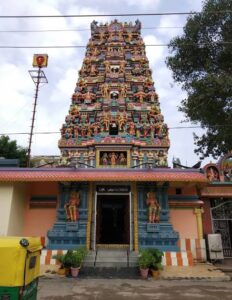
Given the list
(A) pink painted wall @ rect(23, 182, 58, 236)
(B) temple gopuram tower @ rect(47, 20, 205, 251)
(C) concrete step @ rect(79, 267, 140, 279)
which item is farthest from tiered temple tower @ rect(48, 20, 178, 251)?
(C) concrete step @ rect(79, 267, 140, 279)

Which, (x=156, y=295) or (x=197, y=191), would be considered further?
(x=197, y=191)

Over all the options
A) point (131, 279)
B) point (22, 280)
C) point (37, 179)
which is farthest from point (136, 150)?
point (22, 280)

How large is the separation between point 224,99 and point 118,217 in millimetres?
10188

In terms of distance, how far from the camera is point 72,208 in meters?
A: 11.0

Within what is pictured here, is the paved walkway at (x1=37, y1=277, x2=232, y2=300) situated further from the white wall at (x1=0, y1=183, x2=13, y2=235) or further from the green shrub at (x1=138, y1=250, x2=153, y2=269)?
the white wall at (x1=0, y1=183, x2=13, y2=235)

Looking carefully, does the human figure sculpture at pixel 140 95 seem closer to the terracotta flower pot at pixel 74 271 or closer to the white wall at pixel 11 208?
the white wall at pixel 11 208

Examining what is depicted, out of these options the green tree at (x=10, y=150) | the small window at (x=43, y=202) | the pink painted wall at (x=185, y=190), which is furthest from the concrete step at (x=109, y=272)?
the green tree at (x=10, y=150)

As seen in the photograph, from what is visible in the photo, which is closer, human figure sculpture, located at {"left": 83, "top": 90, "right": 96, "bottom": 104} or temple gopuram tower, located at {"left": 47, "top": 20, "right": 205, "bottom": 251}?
temple gopuram tower, located at {"left": 47, "top": 20, "right": 205, "bottom": 251}

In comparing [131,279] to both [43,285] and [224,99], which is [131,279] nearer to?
[43,285]

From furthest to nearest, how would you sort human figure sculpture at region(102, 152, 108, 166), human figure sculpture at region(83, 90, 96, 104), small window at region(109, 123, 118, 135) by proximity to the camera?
human figure sculpture at region(83, 90, 96, 104), small window at region(109, 123, 118, 135), human figure sculpture at region(102, 152, 108, 166)

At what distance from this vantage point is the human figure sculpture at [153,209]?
10.9 metres

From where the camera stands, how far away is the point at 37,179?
34.1 feet

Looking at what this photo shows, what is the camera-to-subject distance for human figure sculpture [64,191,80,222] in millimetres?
10945

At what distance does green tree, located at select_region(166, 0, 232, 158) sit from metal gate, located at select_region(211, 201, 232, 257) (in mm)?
3192
